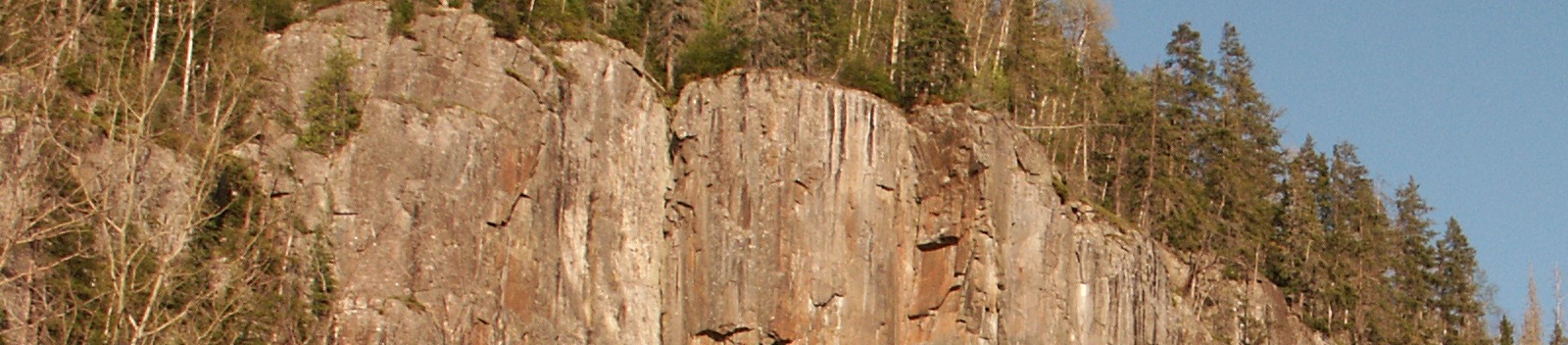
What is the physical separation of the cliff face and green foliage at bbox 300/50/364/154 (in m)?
0.28

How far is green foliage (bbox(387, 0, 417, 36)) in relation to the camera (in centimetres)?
5603

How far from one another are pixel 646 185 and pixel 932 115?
24.6 feet

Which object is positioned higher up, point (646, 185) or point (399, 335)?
point (646, 185)

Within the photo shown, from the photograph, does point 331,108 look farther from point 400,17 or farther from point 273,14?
point 273,14

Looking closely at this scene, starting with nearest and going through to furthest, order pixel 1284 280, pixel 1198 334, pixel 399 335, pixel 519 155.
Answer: pixel 399 335 → pixel 519 155 → pixel 1198 334 → pixel 1284 280

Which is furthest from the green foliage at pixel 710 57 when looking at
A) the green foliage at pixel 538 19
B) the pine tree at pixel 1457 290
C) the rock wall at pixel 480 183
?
the pine tree at pixel 1457 290

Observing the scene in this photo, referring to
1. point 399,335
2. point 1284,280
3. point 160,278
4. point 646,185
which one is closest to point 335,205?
point 399,335

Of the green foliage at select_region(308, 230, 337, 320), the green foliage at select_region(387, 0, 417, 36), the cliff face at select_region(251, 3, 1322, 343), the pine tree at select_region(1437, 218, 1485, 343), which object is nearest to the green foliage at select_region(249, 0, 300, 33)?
the cliff face at select_region(251, 3, 1322, 343)

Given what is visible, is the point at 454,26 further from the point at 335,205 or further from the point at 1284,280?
the point at 1284,280

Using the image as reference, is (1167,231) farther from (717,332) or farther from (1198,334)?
(717,332)

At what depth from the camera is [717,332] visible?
5688 centimetres

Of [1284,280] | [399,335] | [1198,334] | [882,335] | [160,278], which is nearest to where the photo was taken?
[160,278]

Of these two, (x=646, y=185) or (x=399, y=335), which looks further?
(x=646, y=185)

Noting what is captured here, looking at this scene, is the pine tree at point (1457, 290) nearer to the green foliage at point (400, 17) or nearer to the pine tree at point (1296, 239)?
the pine tree at point (1296, 239)
